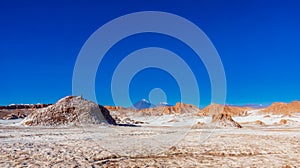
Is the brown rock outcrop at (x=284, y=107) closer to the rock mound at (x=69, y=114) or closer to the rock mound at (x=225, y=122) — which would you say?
the rock mound at (x=225, y=122)

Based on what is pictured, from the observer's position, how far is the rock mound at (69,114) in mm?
31587

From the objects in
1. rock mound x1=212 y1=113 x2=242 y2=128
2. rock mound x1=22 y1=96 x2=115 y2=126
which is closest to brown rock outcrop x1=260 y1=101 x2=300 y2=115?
rock mound x1=212 y1=113 x2=242 y2=128

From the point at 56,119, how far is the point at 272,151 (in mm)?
25622

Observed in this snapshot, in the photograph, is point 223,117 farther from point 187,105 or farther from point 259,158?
point 187,105

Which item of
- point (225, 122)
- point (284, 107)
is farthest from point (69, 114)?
point (284, 107)

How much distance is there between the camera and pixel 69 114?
3303cm

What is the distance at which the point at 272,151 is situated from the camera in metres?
11.6

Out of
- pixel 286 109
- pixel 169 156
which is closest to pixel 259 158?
pixel 169 156

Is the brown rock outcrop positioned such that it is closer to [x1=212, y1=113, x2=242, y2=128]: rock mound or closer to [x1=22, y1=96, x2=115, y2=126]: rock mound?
[x1=212, y1=113, x2=242, y2=128]: rock mound

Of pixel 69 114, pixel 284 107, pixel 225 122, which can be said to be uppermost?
pixel 284 107

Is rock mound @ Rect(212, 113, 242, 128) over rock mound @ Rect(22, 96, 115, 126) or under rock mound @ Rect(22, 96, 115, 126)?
under

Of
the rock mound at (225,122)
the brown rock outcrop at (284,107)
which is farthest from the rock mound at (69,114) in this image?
the brown rock outcrop at (284,107)

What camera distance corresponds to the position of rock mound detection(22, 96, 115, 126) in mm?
31587

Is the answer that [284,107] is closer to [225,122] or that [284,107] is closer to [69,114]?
[225,122]
